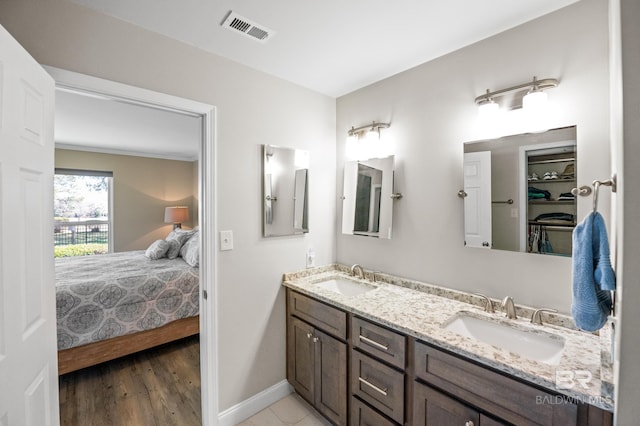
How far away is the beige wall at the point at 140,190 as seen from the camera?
4844mm

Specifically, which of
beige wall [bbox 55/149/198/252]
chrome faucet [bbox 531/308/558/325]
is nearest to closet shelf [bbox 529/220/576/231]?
chrome faucet [bbox 531/308/558/325]

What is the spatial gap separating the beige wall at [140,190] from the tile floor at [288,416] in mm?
4318

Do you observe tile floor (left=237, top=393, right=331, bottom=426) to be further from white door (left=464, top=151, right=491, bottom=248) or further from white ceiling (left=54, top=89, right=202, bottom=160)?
white ceiling (left=54, top=89, right=202, bottom=160)

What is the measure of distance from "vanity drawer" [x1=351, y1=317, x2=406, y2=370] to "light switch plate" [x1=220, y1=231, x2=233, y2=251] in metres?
0.92

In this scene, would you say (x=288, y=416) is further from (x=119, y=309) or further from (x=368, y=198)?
(x=119, y=309)

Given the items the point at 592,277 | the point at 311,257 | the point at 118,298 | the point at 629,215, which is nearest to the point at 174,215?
the point at 118,298

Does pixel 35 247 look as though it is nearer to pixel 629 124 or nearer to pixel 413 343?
pixel 413 343

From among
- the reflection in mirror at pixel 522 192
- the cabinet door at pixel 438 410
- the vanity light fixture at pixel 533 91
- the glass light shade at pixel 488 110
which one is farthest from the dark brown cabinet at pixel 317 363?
the vanity light fixture at pixel 533 91

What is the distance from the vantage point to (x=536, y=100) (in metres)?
1.44

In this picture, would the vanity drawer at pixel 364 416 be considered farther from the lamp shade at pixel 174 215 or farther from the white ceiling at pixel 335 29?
the lamp shade at pixel 174 215

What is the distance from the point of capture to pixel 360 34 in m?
1.63

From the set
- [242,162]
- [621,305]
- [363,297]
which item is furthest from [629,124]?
[242,162]

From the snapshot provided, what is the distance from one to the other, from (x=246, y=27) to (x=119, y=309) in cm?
258

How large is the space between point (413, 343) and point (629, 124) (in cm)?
113
